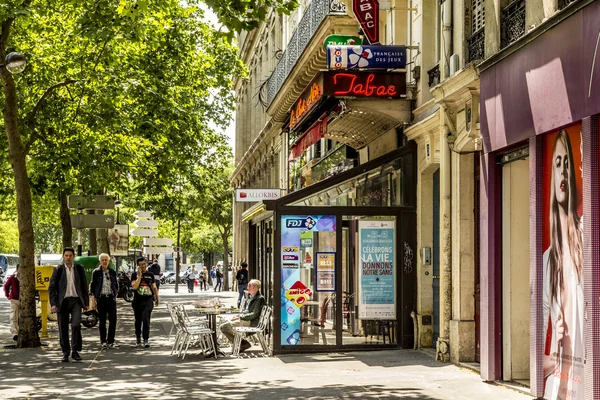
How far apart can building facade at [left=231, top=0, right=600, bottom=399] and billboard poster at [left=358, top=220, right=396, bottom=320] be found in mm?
49

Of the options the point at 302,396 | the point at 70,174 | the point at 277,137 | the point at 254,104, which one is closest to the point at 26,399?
the point at 302,396

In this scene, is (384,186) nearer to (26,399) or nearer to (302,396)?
(302,396)

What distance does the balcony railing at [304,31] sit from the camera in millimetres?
20766

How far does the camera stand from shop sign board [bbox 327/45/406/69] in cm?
1634

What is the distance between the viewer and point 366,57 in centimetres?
1659

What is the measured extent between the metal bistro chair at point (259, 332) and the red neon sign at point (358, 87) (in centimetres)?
369

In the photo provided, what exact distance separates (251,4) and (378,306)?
6.42 metres

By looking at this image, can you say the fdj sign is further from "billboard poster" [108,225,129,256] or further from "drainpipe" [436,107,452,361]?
"billboard poster" [108,225,129,256]

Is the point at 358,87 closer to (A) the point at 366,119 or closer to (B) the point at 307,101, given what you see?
(B) the point at 307,101

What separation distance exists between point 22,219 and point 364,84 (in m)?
6.96

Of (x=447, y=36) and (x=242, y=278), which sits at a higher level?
(x=447, y=36)

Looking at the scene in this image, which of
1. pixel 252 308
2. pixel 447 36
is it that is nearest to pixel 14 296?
pixel 252 308

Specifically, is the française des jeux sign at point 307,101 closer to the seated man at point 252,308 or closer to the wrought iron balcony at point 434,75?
the wrought iron balcony at point 434,75

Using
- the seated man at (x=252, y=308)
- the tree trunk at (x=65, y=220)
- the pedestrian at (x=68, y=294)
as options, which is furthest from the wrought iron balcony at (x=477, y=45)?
the tree trunk at (x=65, y=220)
